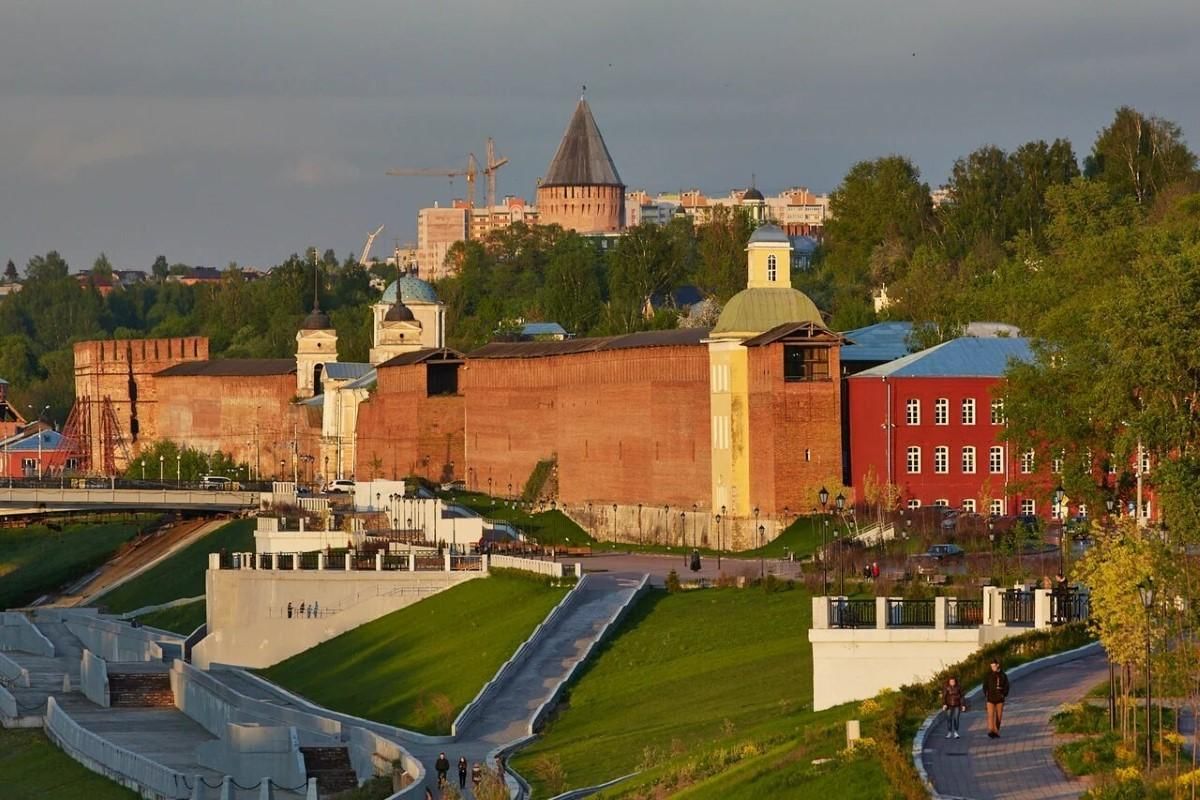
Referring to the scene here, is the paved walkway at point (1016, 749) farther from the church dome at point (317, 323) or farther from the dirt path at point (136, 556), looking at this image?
the church dome at point (317, 323)

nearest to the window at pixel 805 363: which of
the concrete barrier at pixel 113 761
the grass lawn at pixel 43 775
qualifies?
the concrete barrier at pixel 113 761

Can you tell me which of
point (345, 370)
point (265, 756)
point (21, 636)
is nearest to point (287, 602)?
point (265, 756)

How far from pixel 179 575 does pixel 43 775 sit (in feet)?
118

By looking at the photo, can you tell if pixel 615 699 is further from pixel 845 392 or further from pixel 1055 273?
pixel 1055 273

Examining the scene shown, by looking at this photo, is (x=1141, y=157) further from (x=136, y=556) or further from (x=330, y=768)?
(x=330, y=768)

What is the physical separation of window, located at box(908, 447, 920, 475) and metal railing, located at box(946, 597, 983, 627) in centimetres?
3506

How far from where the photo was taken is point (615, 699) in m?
41.4

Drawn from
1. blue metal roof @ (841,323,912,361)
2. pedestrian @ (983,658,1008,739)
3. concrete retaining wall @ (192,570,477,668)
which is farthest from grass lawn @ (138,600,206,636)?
pedestrian @ (983,658,1008,739)

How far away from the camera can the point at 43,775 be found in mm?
48906

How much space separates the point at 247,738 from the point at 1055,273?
40.6m

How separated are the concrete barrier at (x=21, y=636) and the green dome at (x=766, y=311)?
2006 cm

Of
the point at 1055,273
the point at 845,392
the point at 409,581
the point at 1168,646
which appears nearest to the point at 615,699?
the point at 1168,646

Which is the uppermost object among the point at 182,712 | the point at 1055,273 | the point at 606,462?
the point at 1055,273

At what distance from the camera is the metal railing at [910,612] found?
3434cm
